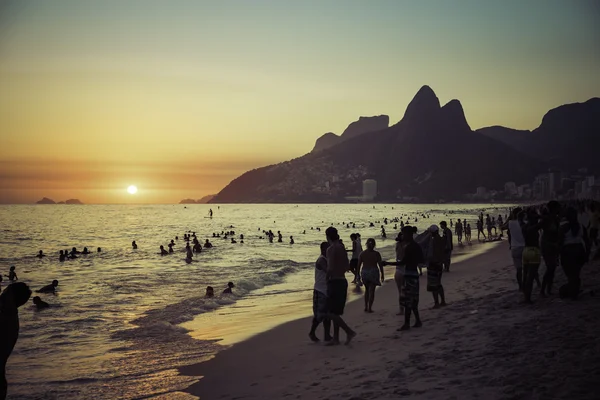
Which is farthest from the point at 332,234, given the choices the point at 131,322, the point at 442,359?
the point at 131,322

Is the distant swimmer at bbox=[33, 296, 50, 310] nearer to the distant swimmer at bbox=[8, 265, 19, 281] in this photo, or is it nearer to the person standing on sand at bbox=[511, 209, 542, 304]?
the distant swimmer at bbox=[8, 265, 19, 281]

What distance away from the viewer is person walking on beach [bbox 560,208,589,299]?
→ 30.1 feet

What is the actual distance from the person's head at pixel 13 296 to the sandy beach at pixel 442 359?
3076 mm

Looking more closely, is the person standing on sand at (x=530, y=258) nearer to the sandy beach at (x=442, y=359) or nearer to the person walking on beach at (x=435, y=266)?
the sandy beach at (x=442, y=359)

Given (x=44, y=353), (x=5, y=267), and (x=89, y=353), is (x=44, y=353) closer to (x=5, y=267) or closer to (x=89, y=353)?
(x=89, y=353)

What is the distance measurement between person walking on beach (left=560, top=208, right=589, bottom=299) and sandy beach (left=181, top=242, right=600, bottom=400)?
0.86ft

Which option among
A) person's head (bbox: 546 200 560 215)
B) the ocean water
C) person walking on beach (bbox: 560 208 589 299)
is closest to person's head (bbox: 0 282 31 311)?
the ocean water

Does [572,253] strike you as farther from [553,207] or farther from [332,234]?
[332,234]

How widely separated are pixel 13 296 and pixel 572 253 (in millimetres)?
9242

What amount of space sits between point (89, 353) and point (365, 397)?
7.35 m

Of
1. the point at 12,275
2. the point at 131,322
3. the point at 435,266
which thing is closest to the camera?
the point at 435,266

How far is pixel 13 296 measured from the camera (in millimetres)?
5996

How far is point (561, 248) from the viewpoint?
9414mm

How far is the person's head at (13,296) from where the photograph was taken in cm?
596
